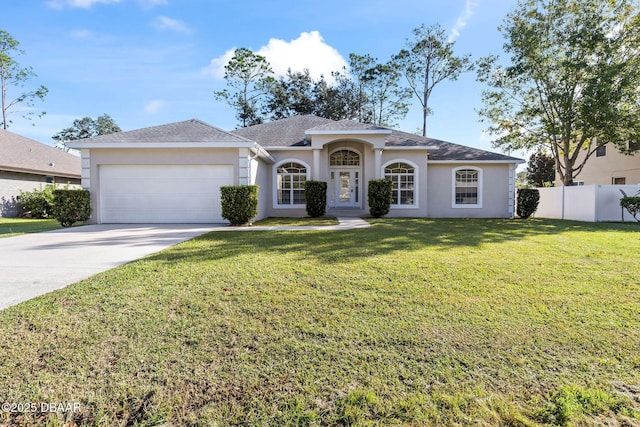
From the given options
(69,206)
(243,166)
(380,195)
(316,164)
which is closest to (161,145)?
(243,166)

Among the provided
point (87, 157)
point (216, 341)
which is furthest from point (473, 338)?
point (87, 157)

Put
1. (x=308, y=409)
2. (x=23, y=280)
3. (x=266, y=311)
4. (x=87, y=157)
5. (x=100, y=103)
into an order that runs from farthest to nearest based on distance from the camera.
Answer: (x=100, y=103)
(x=87, y=157)
(x=23, y=280)
(x=266, y=311)
(x=308, y=409)

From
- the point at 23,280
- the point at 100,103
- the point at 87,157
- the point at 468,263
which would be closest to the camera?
the point at 23,280

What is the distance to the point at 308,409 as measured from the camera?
6.82 ft

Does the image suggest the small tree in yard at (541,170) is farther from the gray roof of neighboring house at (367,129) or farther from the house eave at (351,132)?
the house eave at (351,132)

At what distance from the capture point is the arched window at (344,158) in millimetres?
15867

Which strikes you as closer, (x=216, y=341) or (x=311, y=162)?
(x=216, y=341)

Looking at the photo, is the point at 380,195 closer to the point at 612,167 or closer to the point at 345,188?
the point at 345,188

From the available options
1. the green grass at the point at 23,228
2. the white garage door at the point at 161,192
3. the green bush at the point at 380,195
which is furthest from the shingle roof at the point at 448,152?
the green grass at the point at 23,228

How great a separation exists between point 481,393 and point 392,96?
97.8ft

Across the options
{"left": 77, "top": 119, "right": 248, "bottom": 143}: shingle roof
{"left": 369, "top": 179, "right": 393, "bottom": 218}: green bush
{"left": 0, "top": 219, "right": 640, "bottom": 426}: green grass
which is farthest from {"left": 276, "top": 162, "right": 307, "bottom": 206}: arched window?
{"left": 0, "top": 219, "right": 640, "bottom": 426}: green grass

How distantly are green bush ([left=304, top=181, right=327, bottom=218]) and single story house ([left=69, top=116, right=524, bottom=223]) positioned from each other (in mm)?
911

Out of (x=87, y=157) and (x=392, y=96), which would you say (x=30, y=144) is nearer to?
(x=87, y=157)

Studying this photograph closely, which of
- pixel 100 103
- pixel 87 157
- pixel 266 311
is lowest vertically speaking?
pixel 266 311
